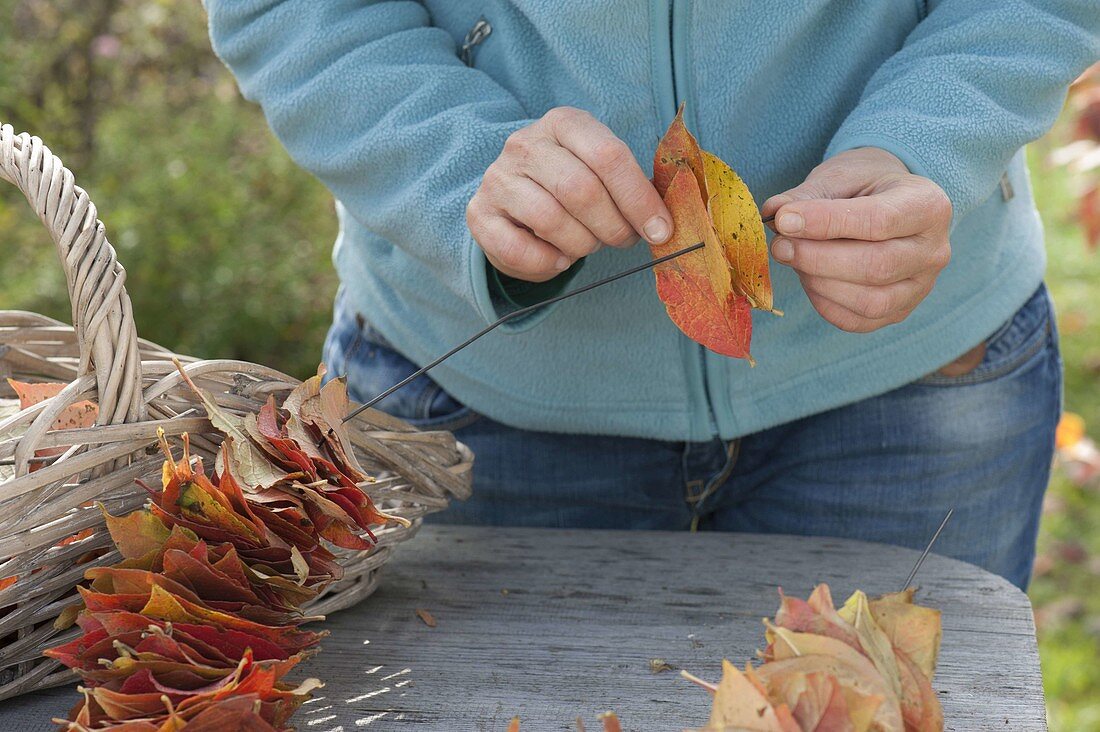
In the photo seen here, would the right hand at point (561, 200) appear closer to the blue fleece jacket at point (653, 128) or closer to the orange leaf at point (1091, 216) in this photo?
the blue fleece jacket at point (653, 128)

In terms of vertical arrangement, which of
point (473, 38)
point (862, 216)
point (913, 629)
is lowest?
point (913, 629)

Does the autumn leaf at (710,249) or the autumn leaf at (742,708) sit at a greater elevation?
the autumn leaf at (710,249)

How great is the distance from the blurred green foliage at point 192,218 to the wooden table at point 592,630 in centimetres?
127

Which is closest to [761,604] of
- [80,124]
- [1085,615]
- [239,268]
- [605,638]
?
[605,638]

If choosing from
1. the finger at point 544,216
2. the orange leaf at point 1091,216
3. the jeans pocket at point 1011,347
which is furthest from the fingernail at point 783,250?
the orange leaf at point 1091,216

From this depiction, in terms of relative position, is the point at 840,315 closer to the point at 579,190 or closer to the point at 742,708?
the point at 579,190

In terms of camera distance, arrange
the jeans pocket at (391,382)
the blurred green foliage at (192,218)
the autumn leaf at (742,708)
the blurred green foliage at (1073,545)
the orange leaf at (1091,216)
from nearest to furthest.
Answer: the autumn leaf at (742,708), the jeans pocket at (391,382), the orange leaf at (1091,216), the blurred green foliage at (1073,545), the blurred green foliage at (192,218)

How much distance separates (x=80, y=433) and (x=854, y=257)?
0.49 metres

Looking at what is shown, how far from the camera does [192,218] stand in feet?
7.98

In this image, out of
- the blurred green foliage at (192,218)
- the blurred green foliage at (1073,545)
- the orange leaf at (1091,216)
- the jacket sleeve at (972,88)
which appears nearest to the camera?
the jacket sleeve at (972,88)

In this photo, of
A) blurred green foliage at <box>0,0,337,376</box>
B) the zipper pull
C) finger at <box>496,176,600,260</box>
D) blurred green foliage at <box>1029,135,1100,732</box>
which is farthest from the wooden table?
blurred green foliage at <box>0,0,337,376</box>

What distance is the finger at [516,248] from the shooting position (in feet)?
2.37

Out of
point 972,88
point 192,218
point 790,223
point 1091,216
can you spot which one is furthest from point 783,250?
point 192,218

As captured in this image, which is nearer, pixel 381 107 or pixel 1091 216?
pixel 381 107
